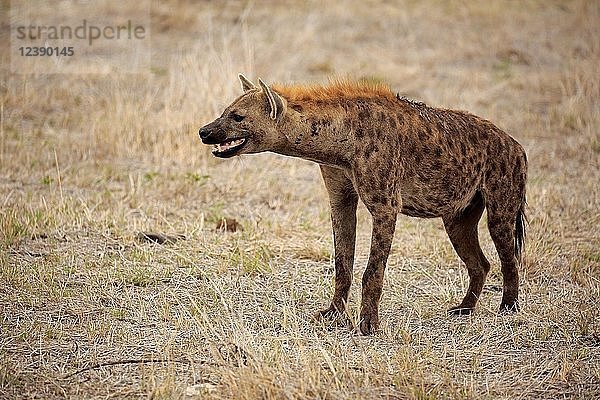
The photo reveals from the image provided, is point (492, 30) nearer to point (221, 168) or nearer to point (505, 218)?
point (221, 168)

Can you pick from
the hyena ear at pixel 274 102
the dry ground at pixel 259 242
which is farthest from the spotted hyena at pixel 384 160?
the dry ground at pixel 259 242

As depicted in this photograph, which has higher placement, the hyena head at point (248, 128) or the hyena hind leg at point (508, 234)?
the hyena head at point (248, 128)

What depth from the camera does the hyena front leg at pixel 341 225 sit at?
632 cm

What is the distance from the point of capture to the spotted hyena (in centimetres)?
596

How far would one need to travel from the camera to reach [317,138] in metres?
6.00

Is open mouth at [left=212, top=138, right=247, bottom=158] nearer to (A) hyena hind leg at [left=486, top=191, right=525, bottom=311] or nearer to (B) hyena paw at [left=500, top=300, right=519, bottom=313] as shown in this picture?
(A) hyena hind leg at [left=486, top=191, right=525, bottom=311]

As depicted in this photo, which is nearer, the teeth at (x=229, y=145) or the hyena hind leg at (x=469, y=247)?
the teeth at (x=229, y=145)

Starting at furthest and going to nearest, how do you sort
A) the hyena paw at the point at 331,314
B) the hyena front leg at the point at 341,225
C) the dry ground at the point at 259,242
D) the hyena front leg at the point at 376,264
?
the hyena paw at the point at 331,314, the hyena front leg at the point at 341,225, the hyena front leg at the point at 376,264, the dry ground at the point at 259,242

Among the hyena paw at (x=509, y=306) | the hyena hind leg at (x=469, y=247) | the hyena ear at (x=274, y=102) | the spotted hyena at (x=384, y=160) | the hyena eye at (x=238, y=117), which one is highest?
the hyena ear at (x=274, y=102)

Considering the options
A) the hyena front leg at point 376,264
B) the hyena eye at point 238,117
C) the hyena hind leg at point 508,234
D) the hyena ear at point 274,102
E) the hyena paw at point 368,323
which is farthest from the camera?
the hyena hind leg at point 508,234

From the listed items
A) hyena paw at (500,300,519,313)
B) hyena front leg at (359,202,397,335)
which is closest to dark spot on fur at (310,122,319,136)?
hyena front leg at (359,202,397,335)

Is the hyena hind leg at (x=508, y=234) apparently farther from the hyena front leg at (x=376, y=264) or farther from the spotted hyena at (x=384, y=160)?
the hyena front leg at (x=376, y=264)

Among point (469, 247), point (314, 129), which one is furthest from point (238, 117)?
point (469, 247)

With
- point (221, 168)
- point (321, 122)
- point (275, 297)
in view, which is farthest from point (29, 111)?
point (321, 122)
